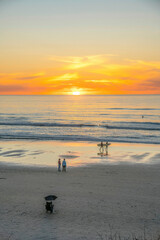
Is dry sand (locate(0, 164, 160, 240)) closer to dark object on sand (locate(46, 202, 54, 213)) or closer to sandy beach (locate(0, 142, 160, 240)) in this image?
sandy beach (locate(0, 142, 160, 240))

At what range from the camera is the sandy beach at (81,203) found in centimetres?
1283

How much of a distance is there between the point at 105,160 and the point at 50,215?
575 inches

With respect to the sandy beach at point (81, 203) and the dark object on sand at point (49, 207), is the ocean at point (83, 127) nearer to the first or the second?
the sandy beach at point (81, 203)

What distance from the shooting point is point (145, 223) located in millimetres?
13648

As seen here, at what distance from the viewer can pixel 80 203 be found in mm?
15945

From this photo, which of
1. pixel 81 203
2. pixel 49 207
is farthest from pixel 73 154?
pixel 49 207

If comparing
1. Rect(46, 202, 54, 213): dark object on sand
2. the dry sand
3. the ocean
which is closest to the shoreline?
the dry sand

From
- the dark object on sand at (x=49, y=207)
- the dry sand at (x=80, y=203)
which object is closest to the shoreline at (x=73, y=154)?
the dry sand at (x=80, y=203)

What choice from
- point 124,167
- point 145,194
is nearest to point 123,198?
point 145,194

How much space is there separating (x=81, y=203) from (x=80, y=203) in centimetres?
6

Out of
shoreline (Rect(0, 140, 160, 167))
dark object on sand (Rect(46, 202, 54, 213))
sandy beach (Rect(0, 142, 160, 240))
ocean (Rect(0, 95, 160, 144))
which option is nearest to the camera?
sandy beach (Rect(0, 142, 160, 240))

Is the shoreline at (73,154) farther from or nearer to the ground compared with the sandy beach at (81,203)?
farther from the ground

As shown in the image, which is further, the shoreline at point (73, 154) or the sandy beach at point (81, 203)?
the shoreline at point (73, 154)

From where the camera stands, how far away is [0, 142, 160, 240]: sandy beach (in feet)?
42.1
